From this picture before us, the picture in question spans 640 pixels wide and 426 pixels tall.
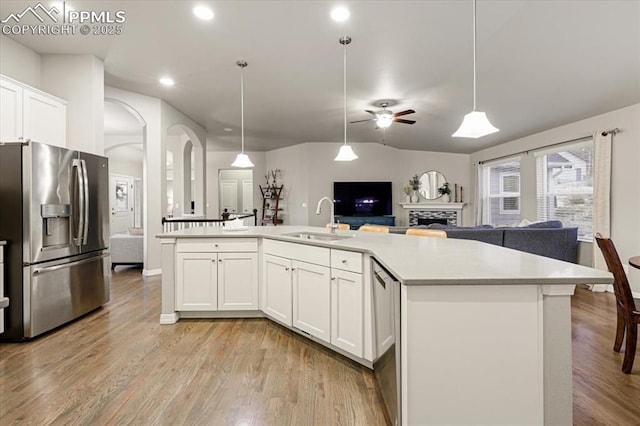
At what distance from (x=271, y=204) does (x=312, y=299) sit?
7.11 m

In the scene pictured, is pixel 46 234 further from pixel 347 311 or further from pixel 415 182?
pixel 415 182

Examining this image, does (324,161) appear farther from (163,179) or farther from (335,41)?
(335,41)

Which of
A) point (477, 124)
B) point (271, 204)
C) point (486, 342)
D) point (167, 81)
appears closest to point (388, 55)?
point (477, 124)

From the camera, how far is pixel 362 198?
8.31 metres

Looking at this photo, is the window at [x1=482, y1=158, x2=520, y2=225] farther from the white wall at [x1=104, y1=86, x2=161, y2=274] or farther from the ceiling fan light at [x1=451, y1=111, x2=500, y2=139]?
the white wall at [x1=104, y1=86, x2=161, y2=274]

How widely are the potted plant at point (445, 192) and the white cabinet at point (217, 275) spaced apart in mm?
6291

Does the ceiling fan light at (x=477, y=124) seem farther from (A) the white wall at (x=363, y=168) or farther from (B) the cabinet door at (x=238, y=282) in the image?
(A) the white wall at (x=363, y=168)

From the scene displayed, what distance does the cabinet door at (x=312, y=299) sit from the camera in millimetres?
2484

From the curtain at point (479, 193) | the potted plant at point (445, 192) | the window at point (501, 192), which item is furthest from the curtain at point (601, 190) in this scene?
the potted plant at point (445, 192)

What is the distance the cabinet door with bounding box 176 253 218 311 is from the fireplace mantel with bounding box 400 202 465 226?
6.00 m

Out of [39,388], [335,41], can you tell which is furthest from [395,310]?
[335,41]

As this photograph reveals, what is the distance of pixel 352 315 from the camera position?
7.47 ft

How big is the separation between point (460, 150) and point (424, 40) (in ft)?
17.1

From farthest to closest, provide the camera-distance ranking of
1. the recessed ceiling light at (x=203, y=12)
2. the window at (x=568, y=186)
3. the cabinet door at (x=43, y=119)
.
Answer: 1. the window at (x=568, y=186)
2. the cabinet door at (x=43, y=119)
3. the recessed ceiling light at (x=203, y=12)
